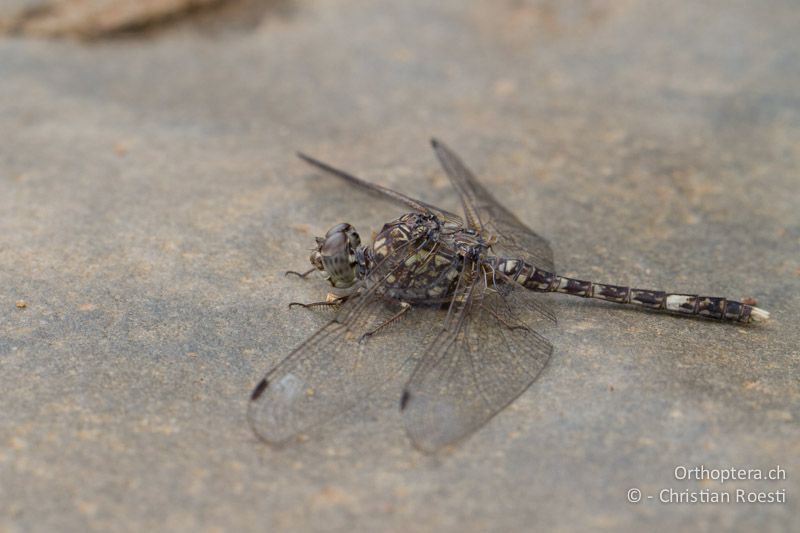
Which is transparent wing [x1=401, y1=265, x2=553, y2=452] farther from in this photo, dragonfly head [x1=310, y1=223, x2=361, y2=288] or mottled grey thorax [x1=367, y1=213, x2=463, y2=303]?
dragonfly head [x1=310, y1=223, x2=361, y2=288]

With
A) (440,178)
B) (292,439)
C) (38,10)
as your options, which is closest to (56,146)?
(38,10)

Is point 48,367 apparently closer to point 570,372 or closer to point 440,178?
point 570,372

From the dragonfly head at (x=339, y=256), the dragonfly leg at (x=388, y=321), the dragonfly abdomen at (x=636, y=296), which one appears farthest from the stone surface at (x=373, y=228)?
the dragonfly leg at (x=388, y=321)

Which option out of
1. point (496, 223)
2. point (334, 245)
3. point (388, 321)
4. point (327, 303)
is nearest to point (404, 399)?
point (388, 321)

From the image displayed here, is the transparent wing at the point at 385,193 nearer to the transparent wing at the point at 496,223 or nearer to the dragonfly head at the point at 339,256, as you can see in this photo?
the transparent wing at the point at 496,223

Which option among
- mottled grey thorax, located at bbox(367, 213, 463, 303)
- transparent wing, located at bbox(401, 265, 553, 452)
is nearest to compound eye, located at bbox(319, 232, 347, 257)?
mottled grey thorax, located at bbox(367, 213, 463, 303)
